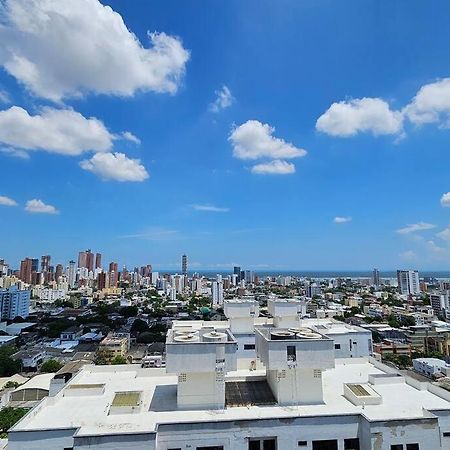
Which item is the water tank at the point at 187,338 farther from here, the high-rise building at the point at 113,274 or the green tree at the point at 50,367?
the high-rise building at the point at 113,274

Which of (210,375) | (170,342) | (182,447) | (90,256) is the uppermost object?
(90,256)

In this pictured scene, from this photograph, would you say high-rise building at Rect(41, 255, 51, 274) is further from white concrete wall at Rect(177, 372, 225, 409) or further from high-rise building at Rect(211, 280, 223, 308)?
white concrete wall at Rect(177, 372, 225, 409)

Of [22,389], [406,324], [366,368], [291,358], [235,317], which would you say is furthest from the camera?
[406,324]

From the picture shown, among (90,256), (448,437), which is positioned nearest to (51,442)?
(448,437)

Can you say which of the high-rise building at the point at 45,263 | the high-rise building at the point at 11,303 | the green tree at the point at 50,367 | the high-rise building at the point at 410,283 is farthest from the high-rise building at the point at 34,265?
the high-rise building at the point at 410,283

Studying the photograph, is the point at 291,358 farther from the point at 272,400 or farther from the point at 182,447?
the point at 182,447

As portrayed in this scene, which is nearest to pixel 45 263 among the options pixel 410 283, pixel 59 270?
pixel 59 270
